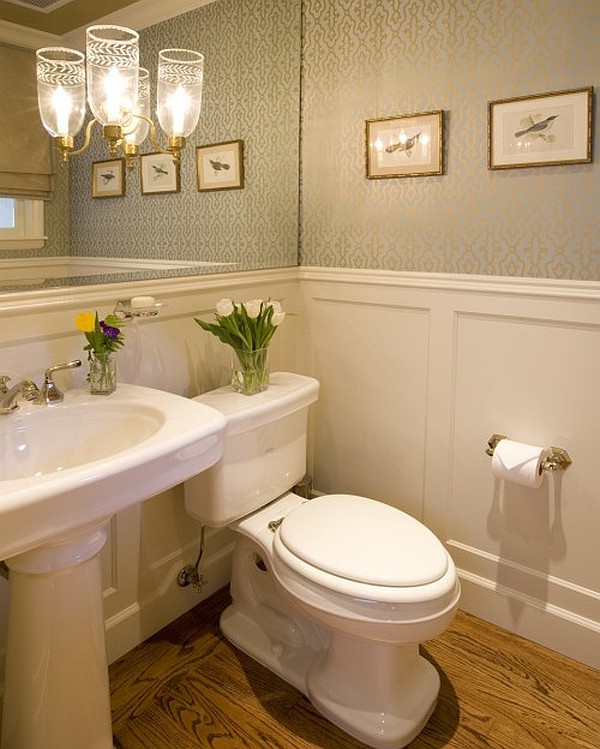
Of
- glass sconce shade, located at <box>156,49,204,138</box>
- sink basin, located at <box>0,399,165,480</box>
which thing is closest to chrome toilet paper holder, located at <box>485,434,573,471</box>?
sink basin, located at <box>0,399,165,480</box>

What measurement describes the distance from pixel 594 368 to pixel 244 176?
1331mm

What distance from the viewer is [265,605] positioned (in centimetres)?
200

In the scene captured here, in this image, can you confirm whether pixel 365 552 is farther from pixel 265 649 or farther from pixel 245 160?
pixel 245 160

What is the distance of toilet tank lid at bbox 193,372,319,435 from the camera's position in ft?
5.80

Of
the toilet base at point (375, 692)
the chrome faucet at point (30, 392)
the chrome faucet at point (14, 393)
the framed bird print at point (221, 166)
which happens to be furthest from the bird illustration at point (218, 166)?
the toilet base at point (375, 692)

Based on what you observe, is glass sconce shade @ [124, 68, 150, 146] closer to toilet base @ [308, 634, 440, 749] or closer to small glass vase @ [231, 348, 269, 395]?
small glass vase @ [231, 348, 269, 395]

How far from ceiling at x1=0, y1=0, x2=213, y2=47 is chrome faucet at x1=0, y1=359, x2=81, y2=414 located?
81cm

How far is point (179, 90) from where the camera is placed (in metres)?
1.91

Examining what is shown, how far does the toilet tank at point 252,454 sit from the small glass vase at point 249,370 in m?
0.03

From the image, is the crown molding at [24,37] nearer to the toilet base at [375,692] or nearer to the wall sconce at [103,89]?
the wall sconce at [103,89]

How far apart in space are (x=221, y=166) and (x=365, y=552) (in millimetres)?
1377

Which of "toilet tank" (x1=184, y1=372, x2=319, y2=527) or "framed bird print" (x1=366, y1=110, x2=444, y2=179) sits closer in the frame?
"toilet tank" (x1=184, y1=372, x2=319, y2=527)

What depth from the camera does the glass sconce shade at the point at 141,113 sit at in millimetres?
1792

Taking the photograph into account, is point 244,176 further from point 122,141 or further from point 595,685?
point 595,685
